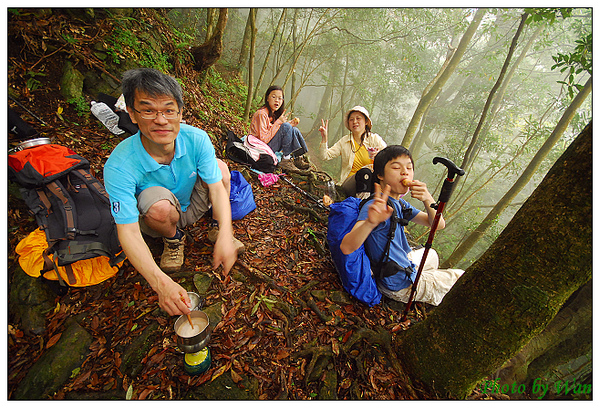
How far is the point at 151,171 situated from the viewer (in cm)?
264

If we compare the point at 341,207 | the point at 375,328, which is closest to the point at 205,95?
the point at 341,207

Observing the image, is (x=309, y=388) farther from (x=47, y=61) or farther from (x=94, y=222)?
(x=47, y=61)

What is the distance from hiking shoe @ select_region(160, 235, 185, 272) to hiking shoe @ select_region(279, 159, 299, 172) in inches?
157

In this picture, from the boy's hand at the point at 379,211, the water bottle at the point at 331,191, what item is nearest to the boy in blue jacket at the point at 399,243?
the boy's hand at the point at 379,211

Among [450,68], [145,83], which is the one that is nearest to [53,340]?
[145,83]

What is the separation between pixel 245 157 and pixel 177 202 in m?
3.13

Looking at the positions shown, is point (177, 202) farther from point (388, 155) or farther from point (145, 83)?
point (388, 155)

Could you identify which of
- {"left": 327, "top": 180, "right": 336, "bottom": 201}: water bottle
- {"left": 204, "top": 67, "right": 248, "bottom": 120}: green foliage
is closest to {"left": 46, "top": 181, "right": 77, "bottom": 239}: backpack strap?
{"left": 327, "top": 180, "right": 336, "bottom": 201}: water bottle

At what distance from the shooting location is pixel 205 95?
8.03 meters

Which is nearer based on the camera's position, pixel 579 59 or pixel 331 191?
pixel 579 59

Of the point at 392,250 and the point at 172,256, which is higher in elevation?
the point at 392,250

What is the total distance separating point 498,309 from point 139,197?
11.6 ft

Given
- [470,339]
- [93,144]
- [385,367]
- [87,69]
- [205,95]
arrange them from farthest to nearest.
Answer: [205,95] → [87,69] → [93,144] → [385,367] → [470,339]

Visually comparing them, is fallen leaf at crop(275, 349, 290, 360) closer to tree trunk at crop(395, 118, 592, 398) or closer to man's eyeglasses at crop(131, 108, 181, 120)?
tree trunk at crop(395, 118, 592, 398)
